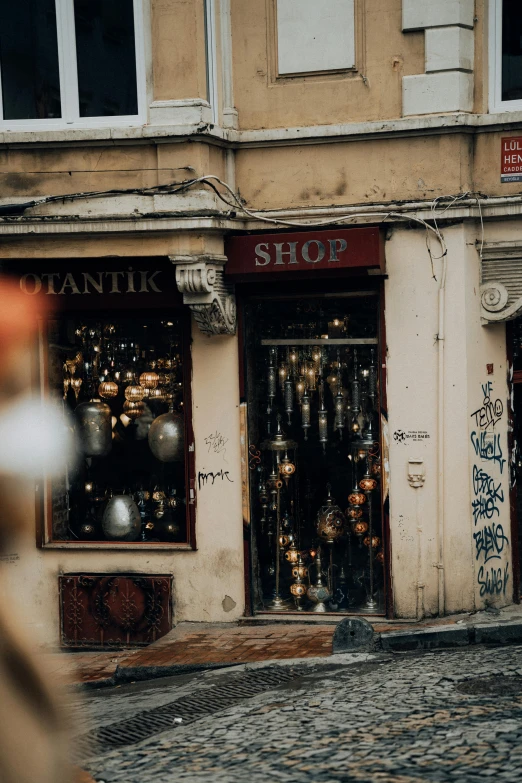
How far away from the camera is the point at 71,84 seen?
34.9 feet

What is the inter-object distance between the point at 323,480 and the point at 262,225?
242 cm

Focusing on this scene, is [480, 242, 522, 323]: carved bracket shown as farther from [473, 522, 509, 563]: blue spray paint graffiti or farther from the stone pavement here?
the stone pavement

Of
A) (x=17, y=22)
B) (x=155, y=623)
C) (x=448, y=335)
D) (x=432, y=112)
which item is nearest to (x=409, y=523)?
(x=448, y=335)

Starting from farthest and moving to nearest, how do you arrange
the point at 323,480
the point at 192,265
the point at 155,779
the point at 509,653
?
the point at 323,480 < the point at 192,265 < the point at 509,653 < the point at 155,779

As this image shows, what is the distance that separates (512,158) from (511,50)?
0.98 meters

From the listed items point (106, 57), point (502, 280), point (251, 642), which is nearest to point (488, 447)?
point (502, 280)

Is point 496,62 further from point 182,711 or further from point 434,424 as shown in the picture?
point 182,711

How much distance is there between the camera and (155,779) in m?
6.64

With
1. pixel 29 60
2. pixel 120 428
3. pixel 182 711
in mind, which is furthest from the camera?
pixel 120 428

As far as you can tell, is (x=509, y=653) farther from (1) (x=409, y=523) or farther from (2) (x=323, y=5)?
(2) (x=323, y=5)

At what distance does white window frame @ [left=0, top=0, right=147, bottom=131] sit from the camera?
1049 cm

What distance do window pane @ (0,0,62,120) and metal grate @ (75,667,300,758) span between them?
5260 millimetres

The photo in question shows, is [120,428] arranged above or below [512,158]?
below

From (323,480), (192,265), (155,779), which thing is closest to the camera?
(155,779)
